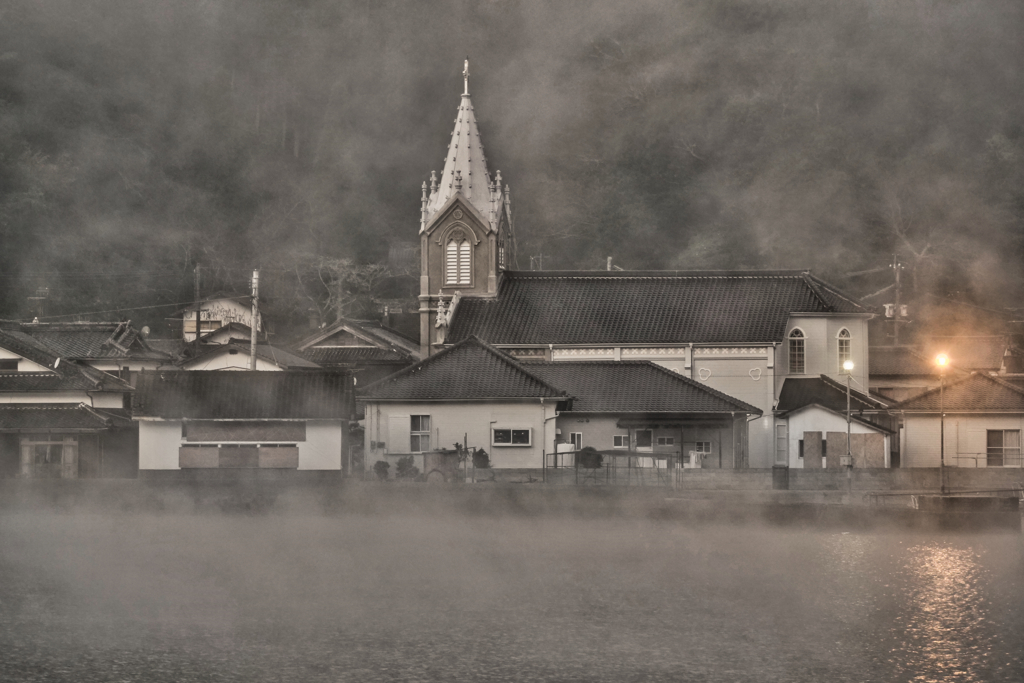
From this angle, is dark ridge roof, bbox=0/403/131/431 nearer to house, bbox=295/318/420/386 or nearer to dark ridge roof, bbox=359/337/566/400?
dark ridge roof, bbox=359/337/566/400

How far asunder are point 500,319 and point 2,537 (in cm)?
2937

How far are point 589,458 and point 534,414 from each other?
320cm

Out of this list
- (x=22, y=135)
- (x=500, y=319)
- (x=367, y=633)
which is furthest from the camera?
(x=22, y=135)

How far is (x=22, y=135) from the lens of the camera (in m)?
73.9

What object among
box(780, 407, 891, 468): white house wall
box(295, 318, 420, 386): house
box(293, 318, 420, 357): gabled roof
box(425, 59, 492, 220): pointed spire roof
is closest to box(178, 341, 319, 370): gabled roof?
box(295, 318, 420, 386): house

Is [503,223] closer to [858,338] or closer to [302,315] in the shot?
[858,338]

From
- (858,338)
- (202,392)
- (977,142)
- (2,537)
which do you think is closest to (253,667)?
(2,537)

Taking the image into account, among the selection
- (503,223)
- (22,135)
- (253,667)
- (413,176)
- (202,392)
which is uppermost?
(413,176)

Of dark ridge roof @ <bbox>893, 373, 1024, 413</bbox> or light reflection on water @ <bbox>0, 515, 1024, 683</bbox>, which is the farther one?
dark ridge roof @ <bbox>893, 373, 1024, 413</bbox>

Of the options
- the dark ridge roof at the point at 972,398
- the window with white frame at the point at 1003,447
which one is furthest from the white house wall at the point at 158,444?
the window with white frame at the point at 1003,447

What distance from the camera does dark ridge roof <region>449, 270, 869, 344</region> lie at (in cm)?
5922

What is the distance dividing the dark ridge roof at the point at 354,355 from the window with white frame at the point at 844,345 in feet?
72.5

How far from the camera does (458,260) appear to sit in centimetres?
6381

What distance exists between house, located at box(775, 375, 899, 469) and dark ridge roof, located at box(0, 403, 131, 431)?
82.2ft
